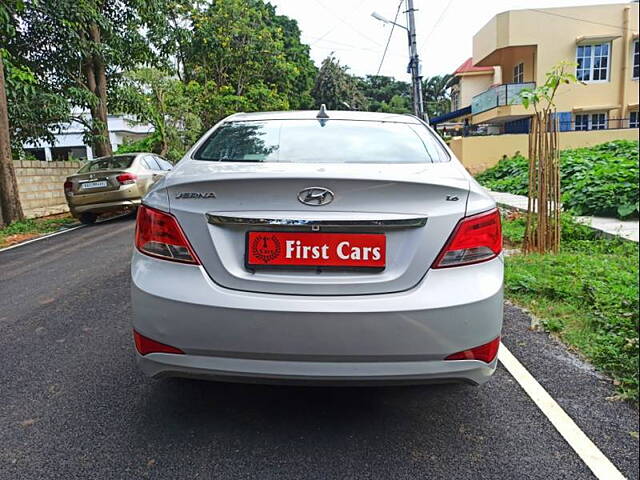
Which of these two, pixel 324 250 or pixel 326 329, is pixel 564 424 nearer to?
pixel 326 329

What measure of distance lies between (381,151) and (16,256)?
6.66 m

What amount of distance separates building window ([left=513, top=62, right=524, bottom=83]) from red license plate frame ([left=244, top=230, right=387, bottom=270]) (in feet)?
82.9

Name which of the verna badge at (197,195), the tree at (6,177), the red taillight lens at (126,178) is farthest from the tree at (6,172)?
the verna badge at (197,195)

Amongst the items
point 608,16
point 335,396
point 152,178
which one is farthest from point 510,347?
point 608,16

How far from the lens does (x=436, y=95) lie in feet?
206

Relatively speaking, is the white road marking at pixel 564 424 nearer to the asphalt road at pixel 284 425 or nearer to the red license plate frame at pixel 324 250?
the asphalt road at pixel 284 425

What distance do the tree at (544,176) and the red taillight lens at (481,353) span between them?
144 inches

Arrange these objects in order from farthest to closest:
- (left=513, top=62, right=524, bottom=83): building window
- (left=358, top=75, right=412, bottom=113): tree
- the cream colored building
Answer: (left=358, top=75, right=412, bottom=113): tree < (left=513, top=62, right=524, bottom=83): building window < the cream colored building

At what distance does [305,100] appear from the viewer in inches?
1597

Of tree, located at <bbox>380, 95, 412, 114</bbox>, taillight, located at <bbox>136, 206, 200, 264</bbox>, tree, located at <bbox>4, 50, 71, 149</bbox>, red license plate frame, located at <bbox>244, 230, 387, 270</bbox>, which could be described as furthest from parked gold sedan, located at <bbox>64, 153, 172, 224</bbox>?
tree, located at <bbox>380, 95, 412, 114</bbox>

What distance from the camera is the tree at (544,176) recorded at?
5.39 m

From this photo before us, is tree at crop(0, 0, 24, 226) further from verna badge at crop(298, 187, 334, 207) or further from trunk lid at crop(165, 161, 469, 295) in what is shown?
verna badge at crop(298, 187, 334, 207)

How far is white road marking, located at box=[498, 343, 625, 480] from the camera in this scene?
212cm

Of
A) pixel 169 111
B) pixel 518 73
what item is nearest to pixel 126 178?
pixel 169 111
